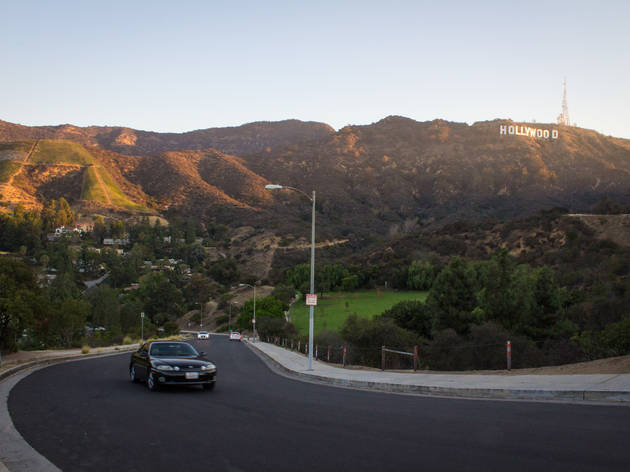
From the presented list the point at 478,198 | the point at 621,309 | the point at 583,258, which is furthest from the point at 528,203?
the point at 621,309

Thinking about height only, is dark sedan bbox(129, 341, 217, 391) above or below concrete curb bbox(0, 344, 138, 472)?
below

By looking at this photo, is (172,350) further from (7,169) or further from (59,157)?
(59,157)

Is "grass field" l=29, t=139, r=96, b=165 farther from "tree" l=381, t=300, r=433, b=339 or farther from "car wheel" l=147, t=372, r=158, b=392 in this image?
"car wheel" l=147, t=372, r=158, b=392

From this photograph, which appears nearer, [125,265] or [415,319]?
[415,319]

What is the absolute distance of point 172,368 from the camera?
14.6 metres

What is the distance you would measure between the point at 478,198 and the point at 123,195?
118m

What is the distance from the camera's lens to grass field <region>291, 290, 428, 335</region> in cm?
7700

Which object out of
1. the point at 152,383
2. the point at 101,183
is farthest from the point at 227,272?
the point at 152,383

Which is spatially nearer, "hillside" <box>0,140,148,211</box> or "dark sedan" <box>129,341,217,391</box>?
"dark sedan" <box>129,341,217,391</box>

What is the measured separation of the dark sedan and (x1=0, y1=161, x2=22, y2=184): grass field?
18152cm

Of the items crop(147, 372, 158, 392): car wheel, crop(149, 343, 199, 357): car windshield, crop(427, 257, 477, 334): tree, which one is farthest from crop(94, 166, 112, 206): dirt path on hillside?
crop(147, 372, 158, 392): car wheel

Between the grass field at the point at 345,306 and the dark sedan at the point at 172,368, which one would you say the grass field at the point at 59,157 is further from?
the dark sedan at the point at 172,368

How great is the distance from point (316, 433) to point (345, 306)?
79612 mm

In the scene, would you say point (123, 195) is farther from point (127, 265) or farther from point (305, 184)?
point (305, 184)
